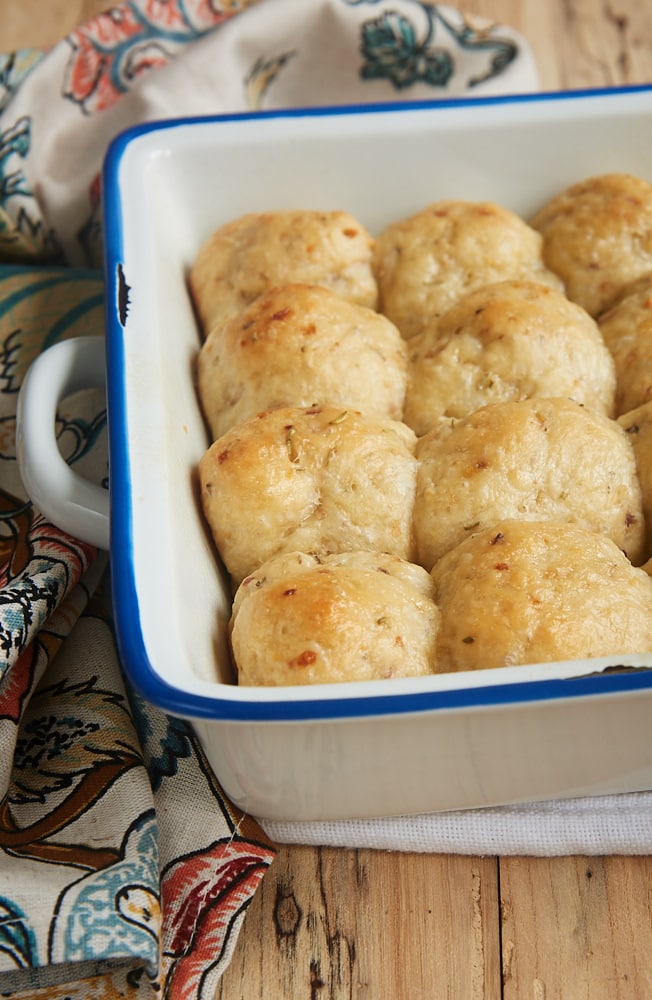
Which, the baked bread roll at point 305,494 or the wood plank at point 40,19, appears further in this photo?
the wood plank at point 40,19

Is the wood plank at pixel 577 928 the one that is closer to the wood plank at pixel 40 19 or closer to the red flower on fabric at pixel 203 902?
the red flower on fabric at pixel 203 902

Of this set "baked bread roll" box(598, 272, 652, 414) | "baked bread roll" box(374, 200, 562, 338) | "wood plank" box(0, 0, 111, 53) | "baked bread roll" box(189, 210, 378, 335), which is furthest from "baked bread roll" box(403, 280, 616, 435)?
"wood plank" box(0, 0, 111, 53)

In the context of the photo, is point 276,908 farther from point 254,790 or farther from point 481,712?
point 481,712

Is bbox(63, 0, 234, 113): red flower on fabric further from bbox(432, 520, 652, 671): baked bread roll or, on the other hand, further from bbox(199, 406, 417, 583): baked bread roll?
bbox(432, 520, 652, 671): baked bread roll

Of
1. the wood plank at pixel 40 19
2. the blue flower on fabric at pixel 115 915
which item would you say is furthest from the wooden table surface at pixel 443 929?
the wood plank at pixel 40 19

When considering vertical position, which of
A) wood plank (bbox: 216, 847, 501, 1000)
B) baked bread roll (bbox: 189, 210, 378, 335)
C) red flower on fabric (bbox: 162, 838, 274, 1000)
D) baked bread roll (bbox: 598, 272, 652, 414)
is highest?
baked bread roll (bbox: 189, 210, 378, 335)
